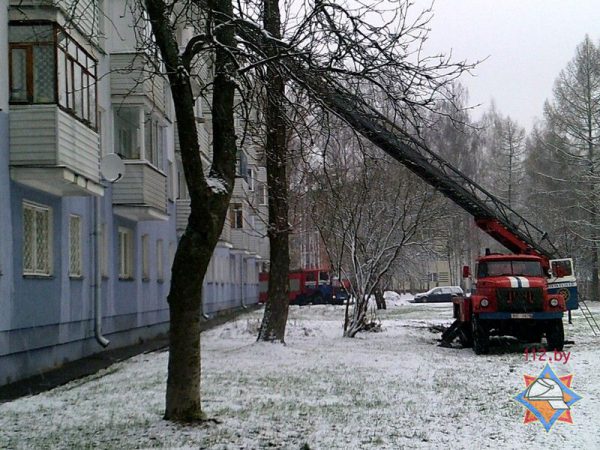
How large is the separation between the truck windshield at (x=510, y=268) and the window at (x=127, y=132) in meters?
9.08

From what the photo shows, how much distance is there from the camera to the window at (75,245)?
1675 centimetres

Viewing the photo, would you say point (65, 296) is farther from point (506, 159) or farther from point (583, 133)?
point (506, 159)

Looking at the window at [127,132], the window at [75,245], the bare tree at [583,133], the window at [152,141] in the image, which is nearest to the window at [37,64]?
the window at [75,245]

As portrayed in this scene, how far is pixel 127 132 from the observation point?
21.3 meters

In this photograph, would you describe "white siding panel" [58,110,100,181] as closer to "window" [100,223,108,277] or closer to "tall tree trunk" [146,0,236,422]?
"window" [100,223,108,277]

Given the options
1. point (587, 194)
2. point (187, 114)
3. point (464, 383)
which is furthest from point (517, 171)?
point (187, 114)

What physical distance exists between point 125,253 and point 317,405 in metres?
12.5

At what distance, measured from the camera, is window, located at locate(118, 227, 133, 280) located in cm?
2077

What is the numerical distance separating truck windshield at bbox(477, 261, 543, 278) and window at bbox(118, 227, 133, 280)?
9.24 metres

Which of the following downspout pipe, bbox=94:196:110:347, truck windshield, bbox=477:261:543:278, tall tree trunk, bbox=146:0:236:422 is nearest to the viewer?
tall tree trunk, bbox=146:0:236:422

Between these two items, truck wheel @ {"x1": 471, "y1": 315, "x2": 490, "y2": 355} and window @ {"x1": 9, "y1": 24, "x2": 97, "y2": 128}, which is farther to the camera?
truck wheel @ {"x1": 471, "y1": 315, "x2": 490, "y2": 355}

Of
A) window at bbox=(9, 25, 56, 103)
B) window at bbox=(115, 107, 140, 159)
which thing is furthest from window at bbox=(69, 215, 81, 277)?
window at bbox=(9, 25, 56, 103)

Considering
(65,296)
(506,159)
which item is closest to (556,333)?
(65,296)

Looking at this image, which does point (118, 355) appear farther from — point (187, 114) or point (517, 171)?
point (517, 171)
